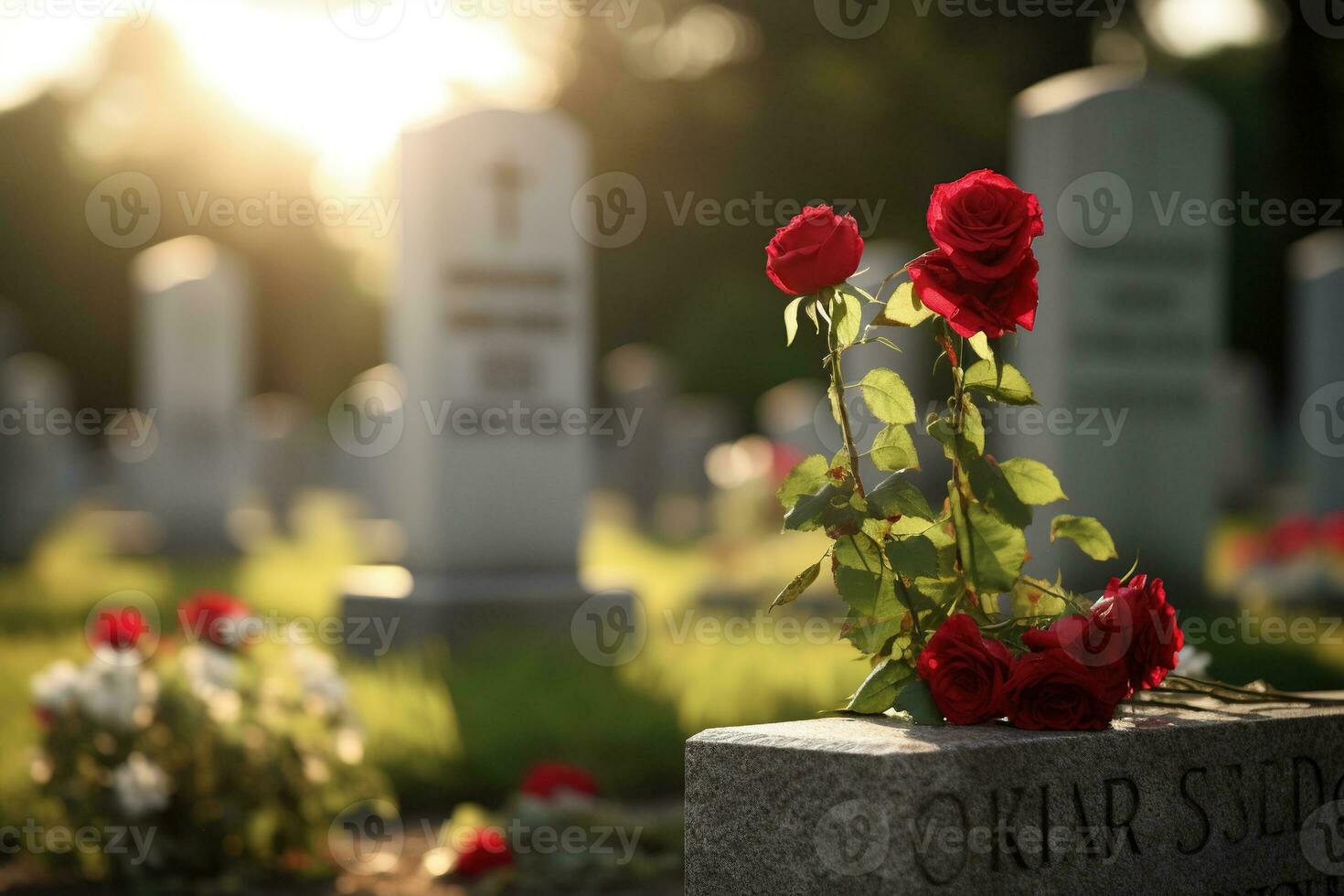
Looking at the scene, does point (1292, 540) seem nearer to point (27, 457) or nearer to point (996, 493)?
point (996, 493)

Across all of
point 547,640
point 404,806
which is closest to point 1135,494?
point 547,640

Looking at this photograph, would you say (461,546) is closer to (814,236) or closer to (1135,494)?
(1135,494)

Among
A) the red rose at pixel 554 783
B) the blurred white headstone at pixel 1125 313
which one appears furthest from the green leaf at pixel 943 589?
the blurred white headstone at pixel 1125 313

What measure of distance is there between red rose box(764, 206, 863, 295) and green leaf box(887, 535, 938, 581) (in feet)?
1.43

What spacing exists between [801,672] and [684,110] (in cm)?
2185

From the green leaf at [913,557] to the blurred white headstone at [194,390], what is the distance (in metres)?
12.0

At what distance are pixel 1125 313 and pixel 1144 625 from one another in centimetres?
576

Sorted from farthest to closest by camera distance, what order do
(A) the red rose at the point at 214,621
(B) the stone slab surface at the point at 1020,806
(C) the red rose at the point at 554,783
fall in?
1. (C) the red rose at the point at 554,783
2. (A) the red rose at the point at 214,621
3. (B) the stone slab surface at the point at 1020,806

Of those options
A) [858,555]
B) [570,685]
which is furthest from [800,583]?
[570,685]

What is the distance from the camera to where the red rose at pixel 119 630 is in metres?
3.95

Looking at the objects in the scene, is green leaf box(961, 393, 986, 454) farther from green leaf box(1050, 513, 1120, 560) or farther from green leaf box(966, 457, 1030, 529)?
green leaf box(1050, 513, 1120, 560)

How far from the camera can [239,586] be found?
10727 mm

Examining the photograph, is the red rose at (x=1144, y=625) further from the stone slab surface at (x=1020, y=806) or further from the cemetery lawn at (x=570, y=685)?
the cemetery lawn at (x=570, y=685)

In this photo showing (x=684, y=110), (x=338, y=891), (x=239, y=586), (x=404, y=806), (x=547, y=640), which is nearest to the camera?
(x=338, y=891)
